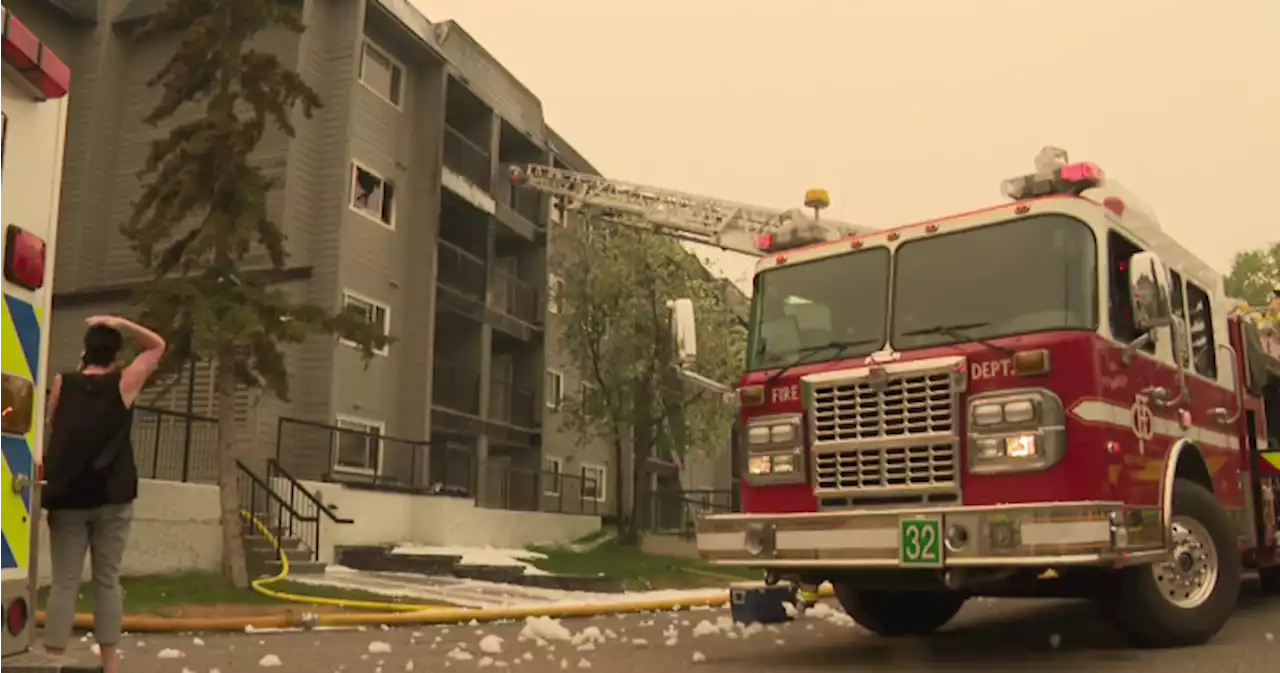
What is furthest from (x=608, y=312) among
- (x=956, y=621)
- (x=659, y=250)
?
(x=956, y=621)

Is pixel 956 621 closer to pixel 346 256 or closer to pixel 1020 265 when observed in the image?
pixel 1020 265

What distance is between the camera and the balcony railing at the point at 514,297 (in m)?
29.3

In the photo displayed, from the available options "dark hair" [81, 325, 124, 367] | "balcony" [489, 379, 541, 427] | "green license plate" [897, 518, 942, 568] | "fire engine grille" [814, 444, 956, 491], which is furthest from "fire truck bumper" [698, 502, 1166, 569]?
"balcony" [489, 379, 541, 427]

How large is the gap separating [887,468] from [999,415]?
0.78 metres

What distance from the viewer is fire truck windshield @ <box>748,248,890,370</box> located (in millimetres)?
7691

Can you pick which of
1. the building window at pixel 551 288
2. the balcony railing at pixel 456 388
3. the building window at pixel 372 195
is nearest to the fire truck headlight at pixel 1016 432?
the building window at pixel 372 195

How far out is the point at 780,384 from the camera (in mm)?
7801

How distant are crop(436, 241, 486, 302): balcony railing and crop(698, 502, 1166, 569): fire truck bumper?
739 inches

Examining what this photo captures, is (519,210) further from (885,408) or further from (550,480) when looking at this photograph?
(885,408)

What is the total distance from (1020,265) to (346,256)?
55.9 feet

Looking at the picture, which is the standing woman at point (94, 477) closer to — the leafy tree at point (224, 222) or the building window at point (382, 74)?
the leafy tree at point (224, 222)

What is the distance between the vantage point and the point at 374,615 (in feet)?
36.0

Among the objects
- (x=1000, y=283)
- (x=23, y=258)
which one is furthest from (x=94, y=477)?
(x=1000, y=283)

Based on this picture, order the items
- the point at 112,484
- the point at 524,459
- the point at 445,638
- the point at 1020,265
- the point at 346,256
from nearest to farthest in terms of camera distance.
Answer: the point at 112,484 < the point at 1020,265 < the point at 445,638 < the point at 346,256 < the point at 524,459
